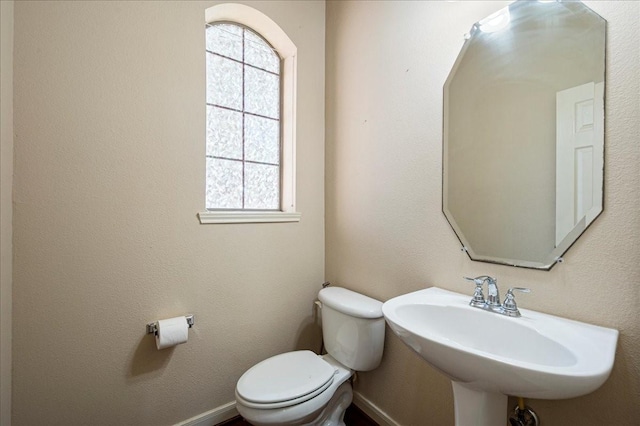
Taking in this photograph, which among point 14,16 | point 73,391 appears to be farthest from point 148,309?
point 14,16

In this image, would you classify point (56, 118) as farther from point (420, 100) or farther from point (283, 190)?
point (420, 100)

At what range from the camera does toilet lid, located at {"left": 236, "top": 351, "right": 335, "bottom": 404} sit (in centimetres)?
109

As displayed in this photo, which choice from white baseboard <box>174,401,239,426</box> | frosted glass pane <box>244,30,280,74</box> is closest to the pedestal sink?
white baseboard <box>174,401,239,426</box>

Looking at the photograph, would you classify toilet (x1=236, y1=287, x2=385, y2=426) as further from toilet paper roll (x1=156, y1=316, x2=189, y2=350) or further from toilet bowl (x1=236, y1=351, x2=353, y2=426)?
toilet paper roll (x1=156, y1=316, x2=189, y2=350)

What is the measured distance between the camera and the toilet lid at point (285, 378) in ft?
3.58

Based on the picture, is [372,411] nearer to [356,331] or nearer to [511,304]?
[356,331]

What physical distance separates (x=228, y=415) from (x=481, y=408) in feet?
4.22

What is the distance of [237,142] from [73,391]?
4.48 feet

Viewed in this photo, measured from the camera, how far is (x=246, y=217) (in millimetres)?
1511

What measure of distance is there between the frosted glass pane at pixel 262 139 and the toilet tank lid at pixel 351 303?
2.98 feet

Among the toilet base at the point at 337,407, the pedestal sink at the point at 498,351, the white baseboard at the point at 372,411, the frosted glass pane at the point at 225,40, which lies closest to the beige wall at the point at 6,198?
the frosted glass pane at the point at 225,40

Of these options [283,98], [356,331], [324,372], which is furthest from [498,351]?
[283,98]

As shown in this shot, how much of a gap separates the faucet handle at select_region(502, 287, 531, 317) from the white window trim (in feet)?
3.71

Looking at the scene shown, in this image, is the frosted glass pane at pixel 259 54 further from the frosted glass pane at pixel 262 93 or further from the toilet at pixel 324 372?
the toilet at pixel 324 372
